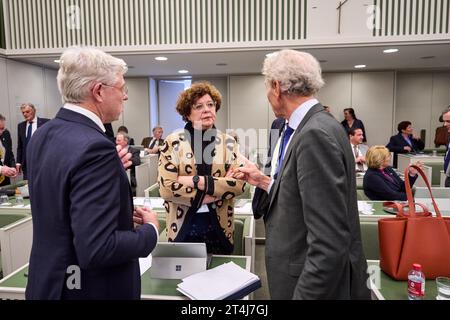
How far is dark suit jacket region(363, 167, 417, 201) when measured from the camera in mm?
3305

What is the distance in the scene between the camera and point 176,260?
1.56m

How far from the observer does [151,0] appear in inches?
227

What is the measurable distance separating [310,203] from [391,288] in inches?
31.1

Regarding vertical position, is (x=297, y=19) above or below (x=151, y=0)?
below

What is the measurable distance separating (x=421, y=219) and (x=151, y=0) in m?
5.74

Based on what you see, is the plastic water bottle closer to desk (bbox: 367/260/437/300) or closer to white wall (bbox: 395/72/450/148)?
desk (bbox: 367/260/437/300)

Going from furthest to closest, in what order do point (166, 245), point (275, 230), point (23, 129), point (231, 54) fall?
point (231, 54) < point (23, 129) < point (166, 245) < point (275, 230)

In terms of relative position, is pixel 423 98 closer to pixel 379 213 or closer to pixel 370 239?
pixel 379 213

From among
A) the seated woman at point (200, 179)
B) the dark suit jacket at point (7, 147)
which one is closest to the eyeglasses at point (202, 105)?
the seated woman at point (200, 179)

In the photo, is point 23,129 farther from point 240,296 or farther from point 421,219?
point 421,219

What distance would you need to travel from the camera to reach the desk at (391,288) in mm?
1403

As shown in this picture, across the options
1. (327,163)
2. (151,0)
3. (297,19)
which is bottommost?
(327,163)

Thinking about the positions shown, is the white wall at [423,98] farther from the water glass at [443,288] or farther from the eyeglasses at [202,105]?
the water glass at [443,288]
